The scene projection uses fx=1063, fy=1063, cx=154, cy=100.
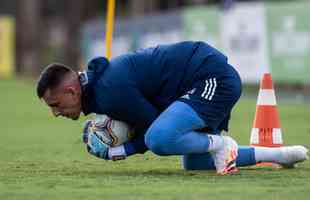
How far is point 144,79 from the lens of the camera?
767 centimetres

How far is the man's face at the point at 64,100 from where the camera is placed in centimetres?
757

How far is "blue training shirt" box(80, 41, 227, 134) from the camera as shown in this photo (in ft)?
24.7

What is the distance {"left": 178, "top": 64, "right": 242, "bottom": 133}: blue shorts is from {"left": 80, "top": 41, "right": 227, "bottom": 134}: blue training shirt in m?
0.04

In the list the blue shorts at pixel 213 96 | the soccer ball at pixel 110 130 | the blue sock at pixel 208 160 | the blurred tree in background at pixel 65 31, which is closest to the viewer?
the blue shorts at pixel 213 96

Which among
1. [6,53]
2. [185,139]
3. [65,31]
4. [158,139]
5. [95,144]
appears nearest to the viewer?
[158,139]

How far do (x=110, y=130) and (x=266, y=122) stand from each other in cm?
151

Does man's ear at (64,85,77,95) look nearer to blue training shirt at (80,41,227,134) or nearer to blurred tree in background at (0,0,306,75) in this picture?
blue training shirt at (80,41,227,134)

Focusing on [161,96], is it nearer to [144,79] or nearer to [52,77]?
[144,79]

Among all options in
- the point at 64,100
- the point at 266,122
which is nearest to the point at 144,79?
the point at 64,100

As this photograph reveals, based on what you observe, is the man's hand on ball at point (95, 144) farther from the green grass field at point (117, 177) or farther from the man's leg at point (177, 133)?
the man's leg at point (177, 133)

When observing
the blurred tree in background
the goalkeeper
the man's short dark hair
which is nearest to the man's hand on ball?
the goalkeeper

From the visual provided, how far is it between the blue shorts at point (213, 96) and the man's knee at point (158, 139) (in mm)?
323

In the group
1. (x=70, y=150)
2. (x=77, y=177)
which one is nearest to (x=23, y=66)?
(x=70, y=150)

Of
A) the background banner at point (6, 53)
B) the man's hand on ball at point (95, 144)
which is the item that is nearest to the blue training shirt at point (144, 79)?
the man's hand on ball at point (95, 144)
